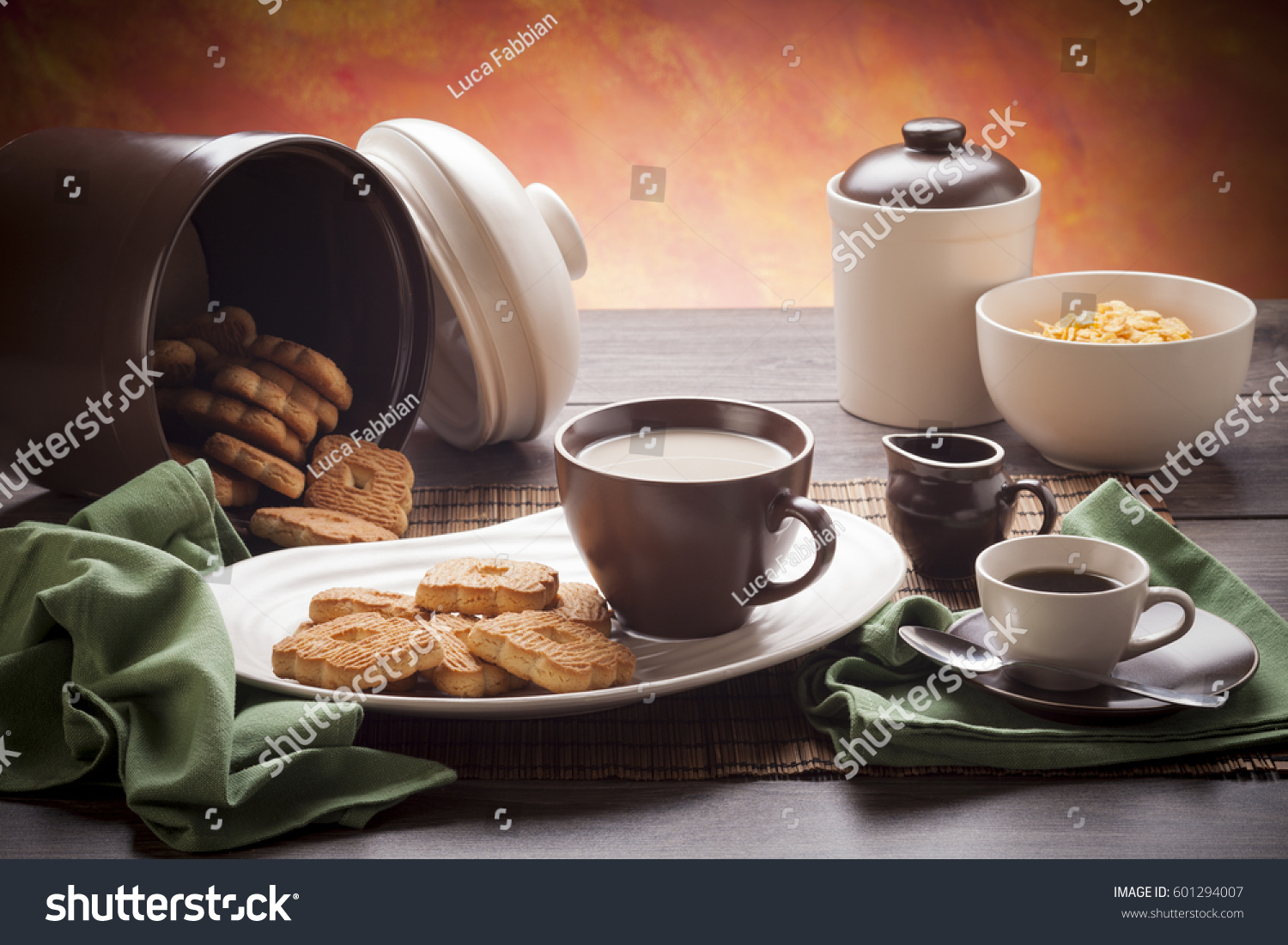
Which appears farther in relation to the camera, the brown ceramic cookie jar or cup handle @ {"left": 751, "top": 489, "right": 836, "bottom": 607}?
the brown ceramic cookie jar

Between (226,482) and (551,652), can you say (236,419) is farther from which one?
(551,652)

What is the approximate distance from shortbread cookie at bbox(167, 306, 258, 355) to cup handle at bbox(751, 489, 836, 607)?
0.59 metres

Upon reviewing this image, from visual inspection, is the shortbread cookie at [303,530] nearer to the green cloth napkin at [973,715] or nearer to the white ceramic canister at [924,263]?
the green cloth napkin at [973,715]

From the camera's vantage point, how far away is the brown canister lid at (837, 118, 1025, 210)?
1158 millimetres

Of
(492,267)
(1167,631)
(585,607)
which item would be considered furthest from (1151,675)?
(492,267)

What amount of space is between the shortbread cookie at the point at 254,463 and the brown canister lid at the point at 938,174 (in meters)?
0.61

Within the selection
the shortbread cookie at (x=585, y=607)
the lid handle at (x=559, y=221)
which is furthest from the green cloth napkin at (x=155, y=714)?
the lid handle at (x=559, y=221)

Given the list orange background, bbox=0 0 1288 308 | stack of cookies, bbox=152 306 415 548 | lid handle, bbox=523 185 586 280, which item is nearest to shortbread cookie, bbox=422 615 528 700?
stack of cookies, bbox=152 306 415 548

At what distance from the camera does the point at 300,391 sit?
41.6 inches

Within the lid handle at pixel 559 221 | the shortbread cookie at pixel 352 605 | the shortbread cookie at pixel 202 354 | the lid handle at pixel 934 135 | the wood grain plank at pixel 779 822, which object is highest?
the lid handle at pixel 934 135

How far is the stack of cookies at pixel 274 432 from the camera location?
96 cm

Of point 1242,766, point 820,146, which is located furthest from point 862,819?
point 820,146

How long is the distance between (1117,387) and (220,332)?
80 cm

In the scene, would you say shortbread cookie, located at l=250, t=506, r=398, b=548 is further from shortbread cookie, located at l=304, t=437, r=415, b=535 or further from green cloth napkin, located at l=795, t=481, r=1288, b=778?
green cloth napkin, located at l=795, t=481, r=1288, b=778
